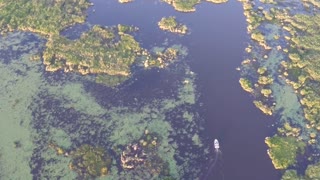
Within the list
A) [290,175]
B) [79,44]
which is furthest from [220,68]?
[79,44]

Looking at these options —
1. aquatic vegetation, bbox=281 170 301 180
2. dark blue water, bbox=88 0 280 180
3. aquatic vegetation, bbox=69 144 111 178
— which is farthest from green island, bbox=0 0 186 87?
aquatic vegetation, bbox=281 170 301 180

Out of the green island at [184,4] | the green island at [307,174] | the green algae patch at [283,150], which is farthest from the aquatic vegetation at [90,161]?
the green island at [184,4]

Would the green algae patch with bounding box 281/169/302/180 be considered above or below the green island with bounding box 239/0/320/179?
below

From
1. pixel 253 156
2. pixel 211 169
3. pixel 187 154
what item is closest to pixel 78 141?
pixel 187 154

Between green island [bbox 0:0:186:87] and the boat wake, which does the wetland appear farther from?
the boat wake

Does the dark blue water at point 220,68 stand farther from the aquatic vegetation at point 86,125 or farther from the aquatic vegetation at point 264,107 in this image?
the aquatic vegetation at point 86,125

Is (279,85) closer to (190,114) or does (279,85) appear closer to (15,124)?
(190,114)
